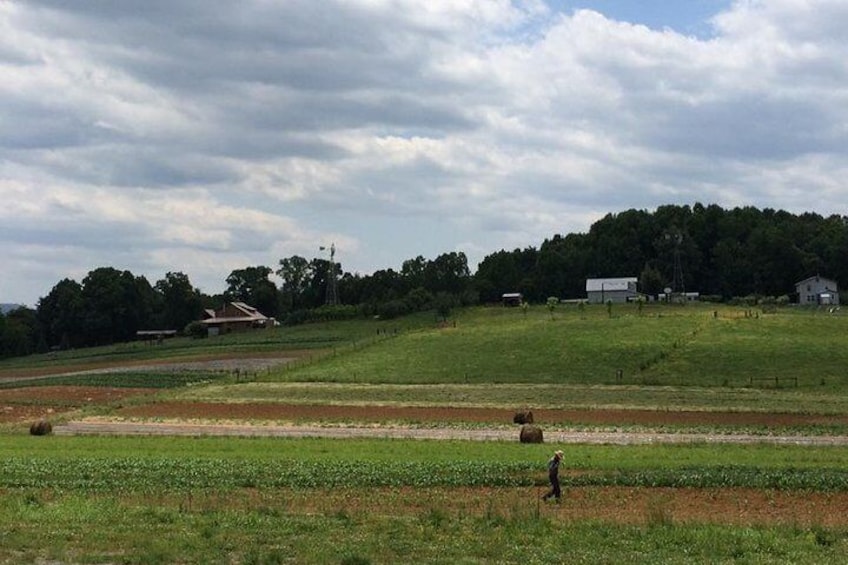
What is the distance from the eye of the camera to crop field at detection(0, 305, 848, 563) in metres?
18.1

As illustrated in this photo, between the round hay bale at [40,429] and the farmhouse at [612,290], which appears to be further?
the farmhouse at [612,290]

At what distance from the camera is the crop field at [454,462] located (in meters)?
18.1

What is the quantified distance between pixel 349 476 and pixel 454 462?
15.5 feet

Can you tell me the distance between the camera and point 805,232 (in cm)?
19500

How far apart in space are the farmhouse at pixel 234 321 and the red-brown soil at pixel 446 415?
371 feet

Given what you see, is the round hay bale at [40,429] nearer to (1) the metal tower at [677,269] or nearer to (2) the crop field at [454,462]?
(2) the crop field at [454,462]

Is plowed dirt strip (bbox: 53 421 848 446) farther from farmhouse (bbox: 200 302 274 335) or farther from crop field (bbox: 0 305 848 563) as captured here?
farmhouse (bbox: 200 302 274 335)

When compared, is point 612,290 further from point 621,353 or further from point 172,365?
point 172,365

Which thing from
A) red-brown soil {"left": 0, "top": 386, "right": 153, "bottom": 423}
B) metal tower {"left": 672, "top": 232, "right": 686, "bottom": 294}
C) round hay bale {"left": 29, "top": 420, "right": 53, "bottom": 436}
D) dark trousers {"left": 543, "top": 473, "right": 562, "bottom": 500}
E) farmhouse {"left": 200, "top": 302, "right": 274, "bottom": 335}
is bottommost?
red-brown soil {"left": 0, "top": 386, "right": 153, "bottom": 423}

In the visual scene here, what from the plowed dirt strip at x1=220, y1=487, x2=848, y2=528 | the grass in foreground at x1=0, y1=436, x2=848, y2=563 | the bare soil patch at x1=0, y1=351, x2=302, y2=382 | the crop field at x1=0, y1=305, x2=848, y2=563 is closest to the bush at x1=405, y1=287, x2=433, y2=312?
the bare soil patch at x1=0, y1=351, x2=302, y2=382

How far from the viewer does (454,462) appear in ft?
103

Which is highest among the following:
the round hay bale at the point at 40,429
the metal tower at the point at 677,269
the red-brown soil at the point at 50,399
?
the metal tower at the point at 677,269

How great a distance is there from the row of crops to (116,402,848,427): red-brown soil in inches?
773

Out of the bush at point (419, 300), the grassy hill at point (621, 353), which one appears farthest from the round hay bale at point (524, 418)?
the bush at point (419, 300)
